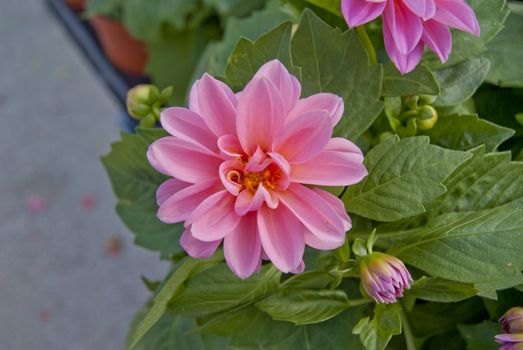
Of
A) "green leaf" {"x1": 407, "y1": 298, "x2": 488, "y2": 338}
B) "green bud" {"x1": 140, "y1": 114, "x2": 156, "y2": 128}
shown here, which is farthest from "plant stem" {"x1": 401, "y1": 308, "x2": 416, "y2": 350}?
"green bud" {"x1": 140, "y1": 114, "x2": 156, "y2": 128}

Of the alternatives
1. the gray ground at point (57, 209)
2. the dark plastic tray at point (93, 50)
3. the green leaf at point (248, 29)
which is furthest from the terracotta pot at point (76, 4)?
the green leaf at point (248, 29)

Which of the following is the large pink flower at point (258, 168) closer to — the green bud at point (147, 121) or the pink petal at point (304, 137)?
the pink petal at point (304, 137)

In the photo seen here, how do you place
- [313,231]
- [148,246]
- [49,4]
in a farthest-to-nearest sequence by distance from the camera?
1. [49,4]
2. [148,246]
3. [313,231]

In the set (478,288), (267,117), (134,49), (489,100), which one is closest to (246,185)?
(267,117)

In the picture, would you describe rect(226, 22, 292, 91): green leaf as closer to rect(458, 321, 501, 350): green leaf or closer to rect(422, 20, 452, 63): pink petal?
rect(422, 20, 452, 63): pink petal

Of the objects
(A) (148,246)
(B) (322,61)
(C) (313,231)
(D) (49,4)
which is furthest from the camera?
(D) (49,4)

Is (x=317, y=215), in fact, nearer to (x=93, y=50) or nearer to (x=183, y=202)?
(x=183, y=202)

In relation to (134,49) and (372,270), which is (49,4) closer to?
(134,49)
